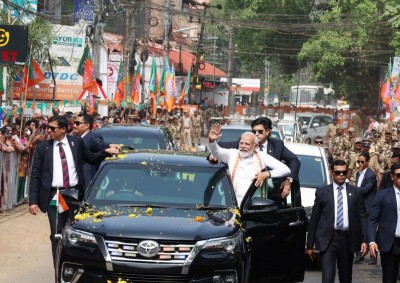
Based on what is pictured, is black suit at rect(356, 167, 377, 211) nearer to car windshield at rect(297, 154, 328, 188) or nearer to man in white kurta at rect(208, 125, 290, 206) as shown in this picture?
car windshield at rect(297, 154, 328, 188)

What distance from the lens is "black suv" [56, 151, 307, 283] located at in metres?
8.62

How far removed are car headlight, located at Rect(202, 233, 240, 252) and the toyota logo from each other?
41cm

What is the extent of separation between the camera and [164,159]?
1024cm

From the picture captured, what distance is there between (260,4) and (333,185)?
61851 millimetres

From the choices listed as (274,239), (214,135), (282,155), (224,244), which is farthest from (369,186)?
(224,244)

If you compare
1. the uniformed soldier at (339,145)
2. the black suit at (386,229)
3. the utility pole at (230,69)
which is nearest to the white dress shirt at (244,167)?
the black suit at (386,229)

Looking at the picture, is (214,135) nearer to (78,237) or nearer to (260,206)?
(260,206)

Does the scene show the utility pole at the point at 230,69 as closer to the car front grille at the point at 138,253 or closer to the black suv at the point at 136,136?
the black suv at the point at 136,136

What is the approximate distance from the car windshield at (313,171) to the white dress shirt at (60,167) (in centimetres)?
567

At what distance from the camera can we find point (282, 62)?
250ft

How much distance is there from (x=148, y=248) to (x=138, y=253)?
9cm

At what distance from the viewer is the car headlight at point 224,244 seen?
8750mm

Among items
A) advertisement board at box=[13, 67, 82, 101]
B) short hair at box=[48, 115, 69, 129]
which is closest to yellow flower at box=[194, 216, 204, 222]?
short hair at box=[48, 115, 69, 129]

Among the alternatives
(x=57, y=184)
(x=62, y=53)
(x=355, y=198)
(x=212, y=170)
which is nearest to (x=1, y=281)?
(x=57, y=184)
